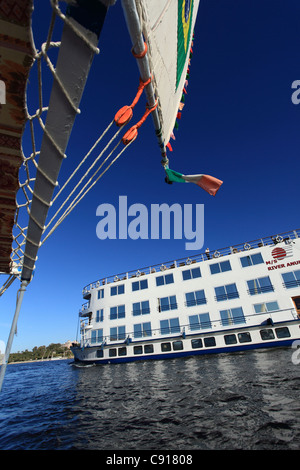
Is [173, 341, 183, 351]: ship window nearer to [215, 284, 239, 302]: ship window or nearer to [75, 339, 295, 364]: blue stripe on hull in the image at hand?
[75, 339, 295, 364]: blue stripe on hull

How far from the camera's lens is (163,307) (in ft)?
75.0

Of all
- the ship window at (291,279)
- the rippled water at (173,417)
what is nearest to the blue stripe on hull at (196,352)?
the ship window at (291,279)

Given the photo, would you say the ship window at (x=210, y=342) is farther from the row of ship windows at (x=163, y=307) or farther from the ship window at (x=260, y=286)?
the ship window at (x=260, y=286)

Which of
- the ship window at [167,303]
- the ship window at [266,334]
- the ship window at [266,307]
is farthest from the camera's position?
the ship window at [167,303]

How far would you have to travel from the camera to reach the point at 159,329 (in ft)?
72.1

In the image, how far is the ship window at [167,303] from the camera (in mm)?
22562

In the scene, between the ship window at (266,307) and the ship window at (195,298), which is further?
the ship window at (195,298)

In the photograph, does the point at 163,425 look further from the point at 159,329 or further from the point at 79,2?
the point at 159,329

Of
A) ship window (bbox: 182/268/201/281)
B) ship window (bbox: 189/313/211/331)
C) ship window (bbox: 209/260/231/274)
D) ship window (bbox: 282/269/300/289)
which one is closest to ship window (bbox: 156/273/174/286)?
ship window (bbox: 182/268/201/281)

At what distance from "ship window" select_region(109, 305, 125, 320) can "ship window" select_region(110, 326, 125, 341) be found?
1.17 m

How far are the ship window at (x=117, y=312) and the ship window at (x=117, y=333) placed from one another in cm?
117

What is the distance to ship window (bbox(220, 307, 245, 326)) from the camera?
19.5 metres

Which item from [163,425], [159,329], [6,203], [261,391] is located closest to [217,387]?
[261,391]

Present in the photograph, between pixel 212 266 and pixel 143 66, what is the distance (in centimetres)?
2106
